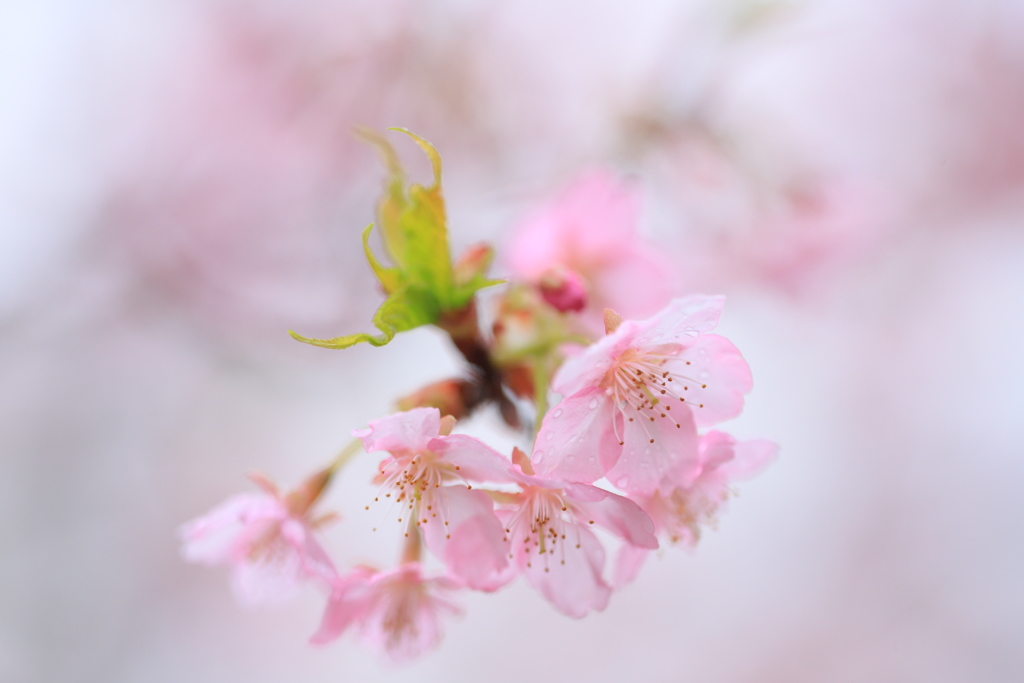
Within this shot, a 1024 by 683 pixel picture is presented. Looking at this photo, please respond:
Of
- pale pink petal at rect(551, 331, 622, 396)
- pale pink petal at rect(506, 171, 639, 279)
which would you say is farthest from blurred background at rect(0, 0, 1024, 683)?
pale pink petal at rect(551, 331, 622, 396)

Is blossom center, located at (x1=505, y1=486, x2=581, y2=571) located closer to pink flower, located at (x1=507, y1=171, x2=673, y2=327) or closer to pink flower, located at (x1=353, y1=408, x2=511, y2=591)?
pink flower, located at (x1=353, y1=408, x2=511, y2=591)

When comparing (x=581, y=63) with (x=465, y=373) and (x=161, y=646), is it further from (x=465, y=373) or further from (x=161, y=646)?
(x=161, y=646)

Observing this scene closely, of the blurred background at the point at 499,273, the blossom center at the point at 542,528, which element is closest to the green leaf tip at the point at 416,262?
the blossom center at the point at 542,528

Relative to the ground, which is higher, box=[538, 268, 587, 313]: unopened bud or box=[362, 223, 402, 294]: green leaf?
box=[362, 223, 402, 294]: green leaf

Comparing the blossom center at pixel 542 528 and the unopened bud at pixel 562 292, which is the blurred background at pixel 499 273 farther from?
the blossom center at pixel 542 528

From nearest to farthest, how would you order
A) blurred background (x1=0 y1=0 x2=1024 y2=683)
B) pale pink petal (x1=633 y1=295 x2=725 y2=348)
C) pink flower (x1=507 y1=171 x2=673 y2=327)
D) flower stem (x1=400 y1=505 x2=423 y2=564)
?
pale pink petal (x1=633 y1=295 x2=725 y2=348) < flower stem (x1=400 y1=505 x2=423 y2=564) < pink flower (x1=507 y1=171 x2=673 y2=327) < blurred background (x1=0 y1=0 x2=1024 y2=683)

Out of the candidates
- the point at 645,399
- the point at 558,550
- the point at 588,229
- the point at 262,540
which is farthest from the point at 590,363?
the point at 588,229

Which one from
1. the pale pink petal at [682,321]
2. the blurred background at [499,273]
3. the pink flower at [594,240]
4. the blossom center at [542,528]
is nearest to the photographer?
the pale pink petal at [682,321]
